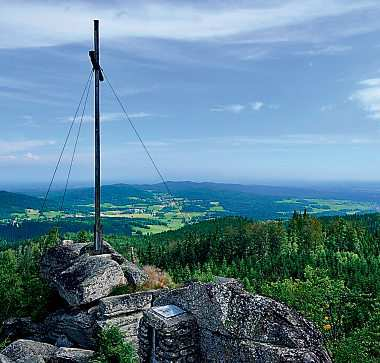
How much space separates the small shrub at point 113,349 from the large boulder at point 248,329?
4.18m

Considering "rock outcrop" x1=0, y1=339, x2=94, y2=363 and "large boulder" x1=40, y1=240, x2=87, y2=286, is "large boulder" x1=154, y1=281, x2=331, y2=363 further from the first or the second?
"large boulder" x1=40, y1=240, x2=87, y2=286

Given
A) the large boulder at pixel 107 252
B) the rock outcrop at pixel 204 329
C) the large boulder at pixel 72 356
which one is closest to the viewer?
the rock outcrop at pixel 204 329

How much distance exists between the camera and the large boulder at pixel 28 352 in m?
15.2

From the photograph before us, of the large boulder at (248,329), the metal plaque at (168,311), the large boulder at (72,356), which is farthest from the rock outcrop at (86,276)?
the large boulder at (248,329)

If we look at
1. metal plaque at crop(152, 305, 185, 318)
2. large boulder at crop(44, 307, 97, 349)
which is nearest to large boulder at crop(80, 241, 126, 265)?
large boulder at crop(44, 307, 97, 349)

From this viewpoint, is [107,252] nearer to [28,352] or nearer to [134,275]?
[134,275]

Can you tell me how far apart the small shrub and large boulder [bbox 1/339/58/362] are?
1882 millimetres

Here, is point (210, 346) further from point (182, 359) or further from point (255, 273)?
point (255, 273)

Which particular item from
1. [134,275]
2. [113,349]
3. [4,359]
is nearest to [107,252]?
[134,275]

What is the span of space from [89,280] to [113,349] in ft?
14.1

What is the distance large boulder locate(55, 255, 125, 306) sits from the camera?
59.5 ft

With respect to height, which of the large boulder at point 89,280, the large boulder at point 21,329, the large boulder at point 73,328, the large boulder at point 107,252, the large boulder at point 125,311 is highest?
the large boulder at point 107,252

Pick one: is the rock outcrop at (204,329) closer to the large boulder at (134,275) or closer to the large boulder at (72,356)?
the large boulder at (72,356)

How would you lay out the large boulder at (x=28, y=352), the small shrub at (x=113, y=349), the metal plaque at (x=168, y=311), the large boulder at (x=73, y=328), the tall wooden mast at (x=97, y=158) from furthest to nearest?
the tall wooden mast at (x=97, y=158)
the large boulder at (x=73, y=328)
the large boulder at (x=28, y=352)
the small shrub at (x=113, y=349)
the metal plaque at (x=168, y=311)
